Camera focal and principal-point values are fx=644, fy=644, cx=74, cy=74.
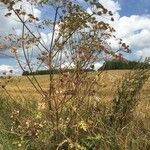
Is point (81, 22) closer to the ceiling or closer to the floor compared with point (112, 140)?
closer to the ceiling

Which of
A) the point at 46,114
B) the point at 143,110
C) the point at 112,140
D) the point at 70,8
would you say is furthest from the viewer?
the point at 143,110

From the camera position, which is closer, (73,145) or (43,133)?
(73,145)

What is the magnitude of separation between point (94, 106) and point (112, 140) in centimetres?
169

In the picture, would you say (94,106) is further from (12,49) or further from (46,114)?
(12,49)

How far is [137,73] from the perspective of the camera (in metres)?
9.88

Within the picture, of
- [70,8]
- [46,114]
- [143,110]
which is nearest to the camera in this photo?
→ [70,8]

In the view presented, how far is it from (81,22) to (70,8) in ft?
0.92

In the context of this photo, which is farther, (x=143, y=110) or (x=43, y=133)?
(x=143, y=110)

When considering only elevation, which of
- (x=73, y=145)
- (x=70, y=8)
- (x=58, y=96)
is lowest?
(x=73, y=145)

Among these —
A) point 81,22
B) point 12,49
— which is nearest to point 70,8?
point 81,22

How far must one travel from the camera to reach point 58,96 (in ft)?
31.2

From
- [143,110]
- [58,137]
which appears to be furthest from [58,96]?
[143,110]

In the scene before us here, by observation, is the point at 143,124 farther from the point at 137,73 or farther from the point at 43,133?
the point at 43,133

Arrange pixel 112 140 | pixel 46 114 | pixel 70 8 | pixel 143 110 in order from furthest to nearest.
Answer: pixel 143 110
pixel 46 114
pixel 70 8
pixel 112 140
